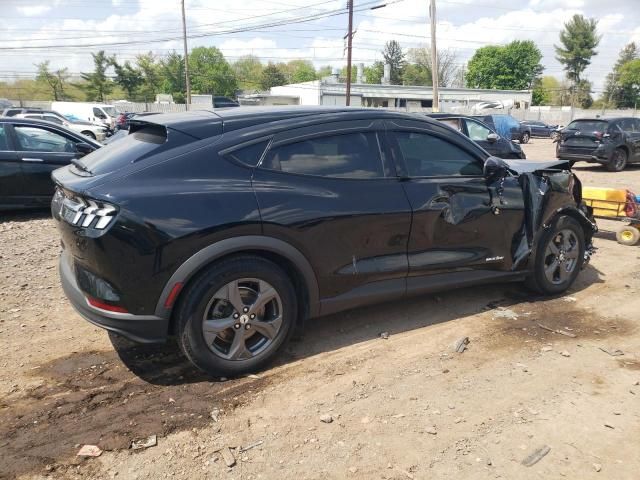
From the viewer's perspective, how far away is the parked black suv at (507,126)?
22047 millimetres

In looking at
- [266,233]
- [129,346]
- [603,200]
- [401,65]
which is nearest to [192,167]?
[266,233]

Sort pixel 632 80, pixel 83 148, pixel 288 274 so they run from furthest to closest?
1. pixel 632 80
2. pixel 83 148
3. pixel 288 274

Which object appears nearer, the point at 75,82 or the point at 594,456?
the point at 594,456

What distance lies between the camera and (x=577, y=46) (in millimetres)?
85938

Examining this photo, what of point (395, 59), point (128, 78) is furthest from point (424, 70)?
point (128, 78)

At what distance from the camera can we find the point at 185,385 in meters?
3.31

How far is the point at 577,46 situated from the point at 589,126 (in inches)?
3269

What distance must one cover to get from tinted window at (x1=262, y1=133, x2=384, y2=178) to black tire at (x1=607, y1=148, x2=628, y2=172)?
14579 millimetres

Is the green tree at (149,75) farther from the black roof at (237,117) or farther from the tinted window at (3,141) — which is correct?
the black roof at (237,117)

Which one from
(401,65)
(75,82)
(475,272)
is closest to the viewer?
(475,272)

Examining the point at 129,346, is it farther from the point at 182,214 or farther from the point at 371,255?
the point at 371,255

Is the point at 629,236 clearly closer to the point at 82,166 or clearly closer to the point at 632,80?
the point at 82,166

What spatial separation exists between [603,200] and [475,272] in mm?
3863

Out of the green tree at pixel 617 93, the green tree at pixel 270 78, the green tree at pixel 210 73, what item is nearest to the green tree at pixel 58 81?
the green tree at pixel 210 73
